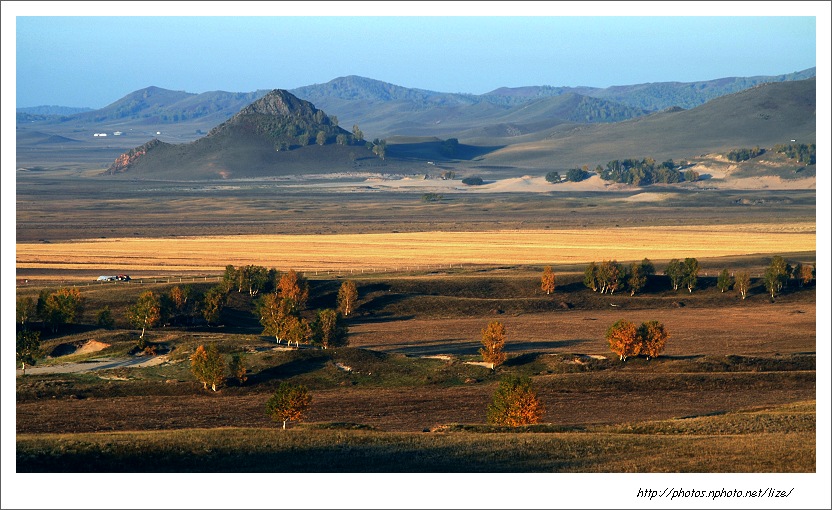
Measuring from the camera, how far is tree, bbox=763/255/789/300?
315 feet

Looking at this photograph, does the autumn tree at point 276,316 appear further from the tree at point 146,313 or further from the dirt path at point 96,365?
the dirt path at point 96,365

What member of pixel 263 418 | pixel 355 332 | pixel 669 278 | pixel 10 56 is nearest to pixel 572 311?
pixel 669 278

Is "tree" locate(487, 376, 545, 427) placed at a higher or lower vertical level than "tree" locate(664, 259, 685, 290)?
lower

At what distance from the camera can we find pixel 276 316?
7381cm

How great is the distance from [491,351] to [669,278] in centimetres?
4022

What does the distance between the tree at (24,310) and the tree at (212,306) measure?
41.6 feet

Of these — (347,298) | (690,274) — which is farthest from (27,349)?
(690,274)

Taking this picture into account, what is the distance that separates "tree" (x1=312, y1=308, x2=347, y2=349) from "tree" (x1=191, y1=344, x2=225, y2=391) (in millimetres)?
12266

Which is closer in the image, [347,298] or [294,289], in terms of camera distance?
[294,289]

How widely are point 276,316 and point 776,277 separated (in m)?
49.0

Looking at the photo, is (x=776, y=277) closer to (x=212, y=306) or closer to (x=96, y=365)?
(x=212, y=306)

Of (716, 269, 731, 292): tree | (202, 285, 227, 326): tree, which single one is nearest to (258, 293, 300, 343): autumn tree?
(202, 285, 227, 326): tree

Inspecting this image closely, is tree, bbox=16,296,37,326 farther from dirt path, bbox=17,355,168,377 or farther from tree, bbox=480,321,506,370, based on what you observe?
tree, bbox=480,321,506,370

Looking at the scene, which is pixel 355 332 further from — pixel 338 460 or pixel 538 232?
pixel 538 232
